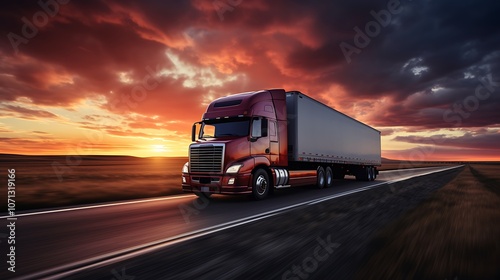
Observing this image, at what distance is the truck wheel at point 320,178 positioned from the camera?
1460 cm

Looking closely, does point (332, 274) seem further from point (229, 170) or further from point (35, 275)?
point (229, 170)

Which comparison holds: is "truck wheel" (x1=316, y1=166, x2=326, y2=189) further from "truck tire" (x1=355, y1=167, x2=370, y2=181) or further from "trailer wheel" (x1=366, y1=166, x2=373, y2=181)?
"trailer wheel" (x1=366, y1=166, x2=373, y2=181)

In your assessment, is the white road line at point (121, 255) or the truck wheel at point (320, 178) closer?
the white road line at point (121, 255)

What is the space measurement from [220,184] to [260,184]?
5.08 feet

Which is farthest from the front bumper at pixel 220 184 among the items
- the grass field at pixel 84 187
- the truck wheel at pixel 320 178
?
the truck wheel at pixel 320 178

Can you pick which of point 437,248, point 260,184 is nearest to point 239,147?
point 260,184

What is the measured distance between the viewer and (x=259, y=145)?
10500 mm

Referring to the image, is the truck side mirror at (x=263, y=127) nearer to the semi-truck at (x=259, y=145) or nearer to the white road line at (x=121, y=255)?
the semi-truck at (x=259, y=145)

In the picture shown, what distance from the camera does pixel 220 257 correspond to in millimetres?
3859

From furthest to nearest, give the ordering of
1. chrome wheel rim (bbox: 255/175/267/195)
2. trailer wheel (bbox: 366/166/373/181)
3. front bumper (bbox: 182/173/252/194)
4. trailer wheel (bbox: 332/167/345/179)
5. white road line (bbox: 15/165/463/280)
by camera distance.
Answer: trailer wheel (bbox: 366/166/373/181)
trailer wheel (bbox: 332/167/345/179)
chrome wheel rim (bbox: 255/175/267/195)
front bumper (bbox: 182/173/252/194)
white road line (bbox: 15/165/463/280)

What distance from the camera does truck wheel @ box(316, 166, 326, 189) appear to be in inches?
575

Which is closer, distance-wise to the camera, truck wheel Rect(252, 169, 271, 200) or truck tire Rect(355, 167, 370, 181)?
truck wheel Rect(252, 169, 271, 200)

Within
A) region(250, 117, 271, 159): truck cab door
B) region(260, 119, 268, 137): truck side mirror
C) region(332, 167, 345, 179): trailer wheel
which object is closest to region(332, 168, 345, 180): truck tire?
region(332, 167, 345, 179): trailer wheel

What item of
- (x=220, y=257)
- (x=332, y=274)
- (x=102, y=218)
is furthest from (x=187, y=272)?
(x=102, y=218)
